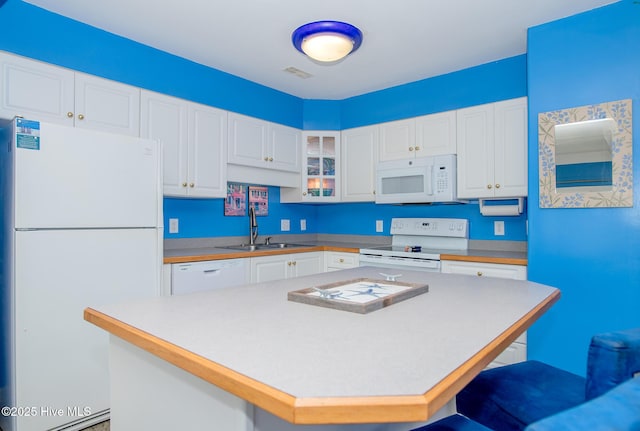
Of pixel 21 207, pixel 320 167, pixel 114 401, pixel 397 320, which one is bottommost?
pixel 114 401

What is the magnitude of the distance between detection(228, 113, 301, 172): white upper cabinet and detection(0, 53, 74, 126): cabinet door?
1.27 m

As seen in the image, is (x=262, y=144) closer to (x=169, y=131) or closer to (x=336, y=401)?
(x=169, y=131)

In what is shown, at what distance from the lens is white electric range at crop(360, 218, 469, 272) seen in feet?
10.3

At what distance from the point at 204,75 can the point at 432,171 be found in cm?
214

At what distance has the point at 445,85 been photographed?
11.4 feet

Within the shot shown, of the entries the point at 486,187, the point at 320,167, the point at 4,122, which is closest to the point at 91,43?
the point at 4,122

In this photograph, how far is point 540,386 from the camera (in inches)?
49.4

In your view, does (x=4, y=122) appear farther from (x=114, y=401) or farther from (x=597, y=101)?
(x=597, y=101)

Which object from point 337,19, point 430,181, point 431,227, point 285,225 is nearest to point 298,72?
point 337,19

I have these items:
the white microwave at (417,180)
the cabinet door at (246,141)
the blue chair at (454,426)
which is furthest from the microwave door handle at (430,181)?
the blue chair at (454,426)

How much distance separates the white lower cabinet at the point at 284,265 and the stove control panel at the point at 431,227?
2.74 ft

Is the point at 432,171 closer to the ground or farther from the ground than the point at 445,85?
closer to the ground

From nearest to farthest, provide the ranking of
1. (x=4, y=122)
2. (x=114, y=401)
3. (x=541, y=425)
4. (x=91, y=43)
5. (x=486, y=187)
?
(x=541, y=425), (x=114, y=401), (x=4, y=122), (x=91, y=43), (x=486, y=187)

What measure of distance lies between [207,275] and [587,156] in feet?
8.79
